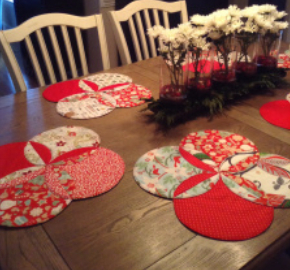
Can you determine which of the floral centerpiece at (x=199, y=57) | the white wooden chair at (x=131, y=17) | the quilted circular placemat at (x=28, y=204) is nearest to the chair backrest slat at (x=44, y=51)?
the white wooden chair at (x=131, y=17)

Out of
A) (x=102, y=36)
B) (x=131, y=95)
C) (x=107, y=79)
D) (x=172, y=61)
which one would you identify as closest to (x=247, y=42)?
(x=172, y=61)

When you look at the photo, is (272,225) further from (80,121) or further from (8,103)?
(8,103)

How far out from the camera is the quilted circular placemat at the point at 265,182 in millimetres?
667

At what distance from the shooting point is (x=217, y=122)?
984 mm

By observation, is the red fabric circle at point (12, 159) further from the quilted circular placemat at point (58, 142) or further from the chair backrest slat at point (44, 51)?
the chair backrest slat at point (44, 51)

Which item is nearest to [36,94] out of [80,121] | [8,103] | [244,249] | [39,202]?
[8,103]

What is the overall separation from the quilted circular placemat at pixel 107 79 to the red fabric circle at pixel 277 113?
550 mm

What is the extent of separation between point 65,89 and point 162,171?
636 millimetres

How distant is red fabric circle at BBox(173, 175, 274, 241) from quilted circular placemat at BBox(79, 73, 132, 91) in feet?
2.24

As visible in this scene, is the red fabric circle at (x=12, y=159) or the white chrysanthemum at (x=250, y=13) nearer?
the red fabric circle at (x=12, y=159)

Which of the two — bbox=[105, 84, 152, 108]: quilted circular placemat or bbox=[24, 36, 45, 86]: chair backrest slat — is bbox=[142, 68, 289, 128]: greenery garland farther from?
bbox=[24, 36, 45, 86]: chair backrest slat

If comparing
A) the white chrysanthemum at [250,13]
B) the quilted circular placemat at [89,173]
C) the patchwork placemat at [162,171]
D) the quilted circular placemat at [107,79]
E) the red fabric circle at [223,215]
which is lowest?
the red fabric circle at [223,215]

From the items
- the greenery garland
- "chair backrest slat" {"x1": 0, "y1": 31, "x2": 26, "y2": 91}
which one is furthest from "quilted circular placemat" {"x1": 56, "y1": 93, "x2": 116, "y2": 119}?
"chair backrest slat" {"x1": 0, "y1": 31, "x2": 26, "y2": 91}

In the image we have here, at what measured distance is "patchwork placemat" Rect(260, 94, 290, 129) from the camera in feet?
3.19
